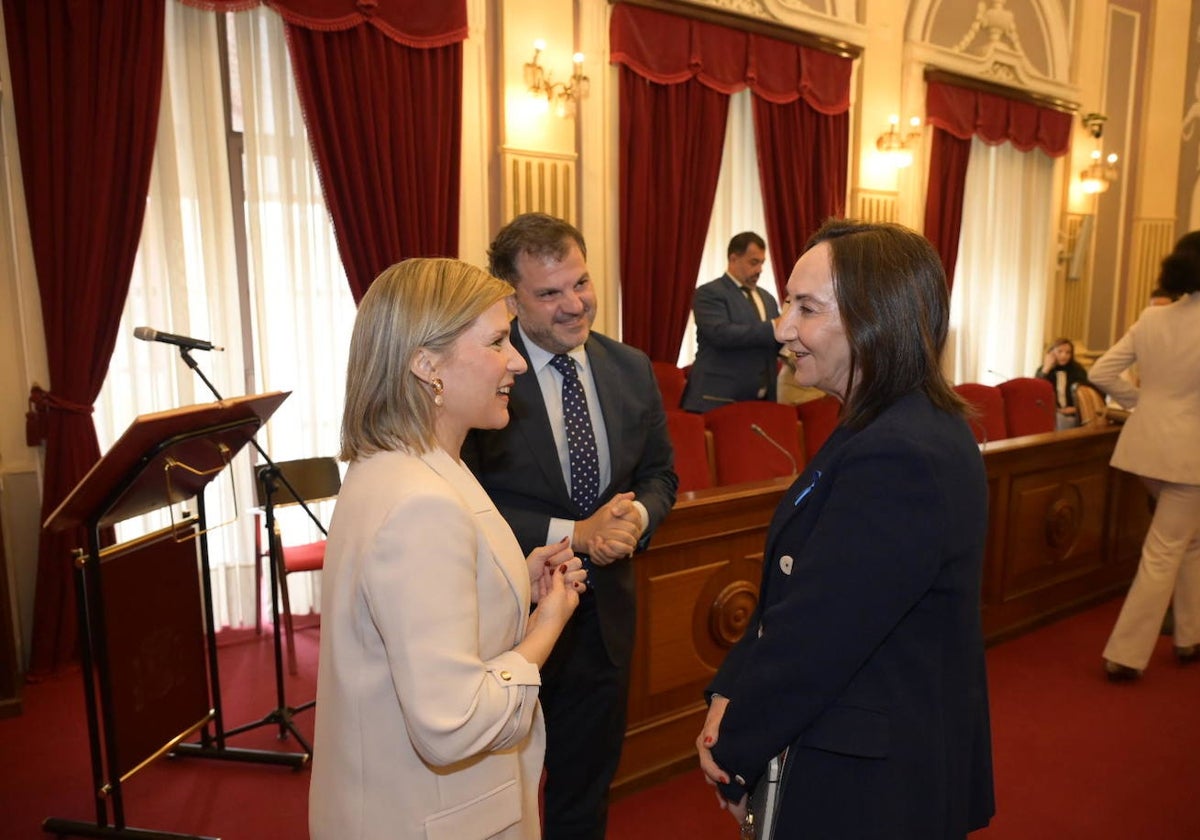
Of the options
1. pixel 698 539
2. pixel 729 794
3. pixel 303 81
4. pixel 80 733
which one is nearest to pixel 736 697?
pixel 729 794

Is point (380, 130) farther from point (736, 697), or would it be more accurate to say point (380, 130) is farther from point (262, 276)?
point (736, 697)

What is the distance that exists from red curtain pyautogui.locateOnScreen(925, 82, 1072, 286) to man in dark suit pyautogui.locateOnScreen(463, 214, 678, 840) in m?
6.25

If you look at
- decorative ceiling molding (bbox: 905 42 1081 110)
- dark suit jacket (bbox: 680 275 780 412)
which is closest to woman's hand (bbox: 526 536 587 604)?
dark suit jacket (bbox: 680 275 780 412)

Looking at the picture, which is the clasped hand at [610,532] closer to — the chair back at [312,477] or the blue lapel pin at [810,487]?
the blue lapel pin at [810,487]

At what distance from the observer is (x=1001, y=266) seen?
8836mm

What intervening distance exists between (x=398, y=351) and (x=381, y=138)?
12.4 ft

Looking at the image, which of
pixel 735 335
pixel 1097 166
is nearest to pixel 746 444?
pixel 735 335

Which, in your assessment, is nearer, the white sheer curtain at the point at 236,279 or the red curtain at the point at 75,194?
the red curtain at the point at 75,194

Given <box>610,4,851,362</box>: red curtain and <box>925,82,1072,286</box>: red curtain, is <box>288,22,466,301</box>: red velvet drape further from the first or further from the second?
<box>925,82,1072,286</box>: red curtain

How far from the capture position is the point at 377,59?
Answer: 4629 mm

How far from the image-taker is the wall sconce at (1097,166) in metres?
8.95

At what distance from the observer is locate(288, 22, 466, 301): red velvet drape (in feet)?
14.8

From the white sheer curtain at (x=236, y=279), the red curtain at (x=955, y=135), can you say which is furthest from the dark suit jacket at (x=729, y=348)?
the red curtain at (x=955, y=135)

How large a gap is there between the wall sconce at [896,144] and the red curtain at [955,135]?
0.41 meters
